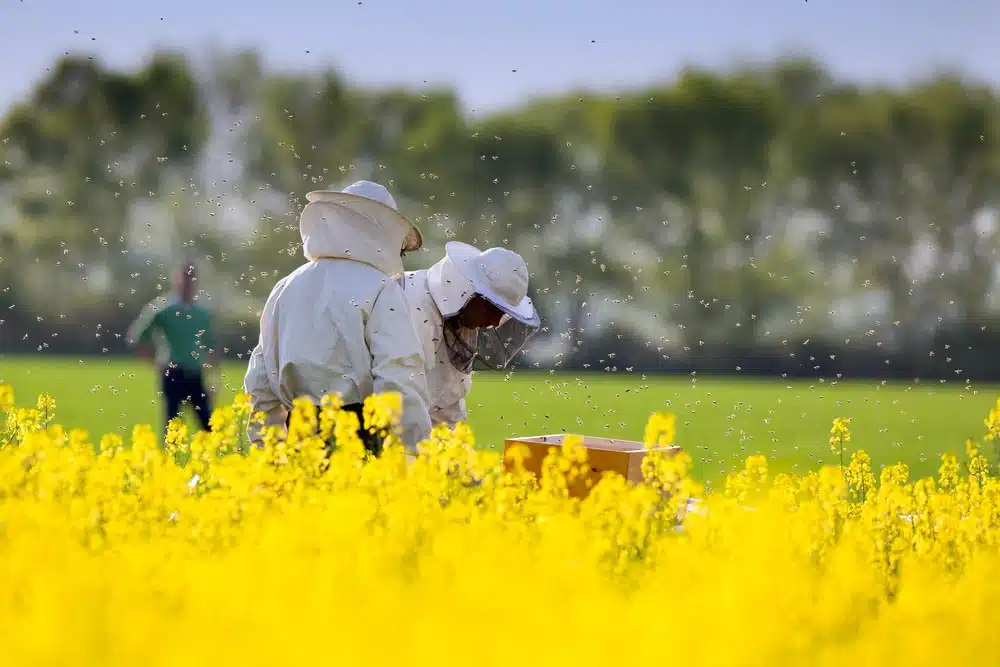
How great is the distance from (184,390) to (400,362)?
5501mm

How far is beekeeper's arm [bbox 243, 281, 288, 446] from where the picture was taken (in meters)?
5.10

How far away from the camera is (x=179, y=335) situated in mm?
9602

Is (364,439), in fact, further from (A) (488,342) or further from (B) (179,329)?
(B) (179,329)

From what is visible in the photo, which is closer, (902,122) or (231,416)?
(231,416)

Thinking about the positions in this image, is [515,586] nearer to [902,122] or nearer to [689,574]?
[689,574]

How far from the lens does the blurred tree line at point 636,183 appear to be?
3409cm

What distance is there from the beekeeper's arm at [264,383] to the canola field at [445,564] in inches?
→ 10.7

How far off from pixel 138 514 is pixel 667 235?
3480cm

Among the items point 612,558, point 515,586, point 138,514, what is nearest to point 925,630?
point 515,586

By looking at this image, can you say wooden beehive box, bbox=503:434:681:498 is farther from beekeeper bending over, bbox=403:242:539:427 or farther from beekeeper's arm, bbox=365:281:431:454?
beekeeper's arm, bbox=365:281:431:454

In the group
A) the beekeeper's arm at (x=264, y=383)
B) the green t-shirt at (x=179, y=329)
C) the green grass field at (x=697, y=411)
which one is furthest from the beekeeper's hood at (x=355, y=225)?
the green grass field at (x=697, y=411)

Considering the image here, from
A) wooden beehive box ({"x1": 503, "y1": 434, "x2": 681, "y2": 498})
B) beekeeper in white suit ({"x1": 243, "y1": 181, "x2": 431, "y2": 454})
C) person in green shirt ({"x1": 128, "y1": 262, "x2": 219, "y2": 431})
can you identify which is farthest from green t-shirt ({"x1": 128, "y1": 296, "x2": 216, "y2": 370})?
beekeeper in white suit ({"x1": 243, "y1": 181, "x2": 431, "y2": 454})

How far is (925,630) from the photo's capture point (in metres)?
2.25

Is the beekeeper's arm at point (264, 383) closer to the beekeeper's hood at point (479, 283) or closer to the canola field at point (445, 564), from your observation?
the canola field at point (445, 564)
